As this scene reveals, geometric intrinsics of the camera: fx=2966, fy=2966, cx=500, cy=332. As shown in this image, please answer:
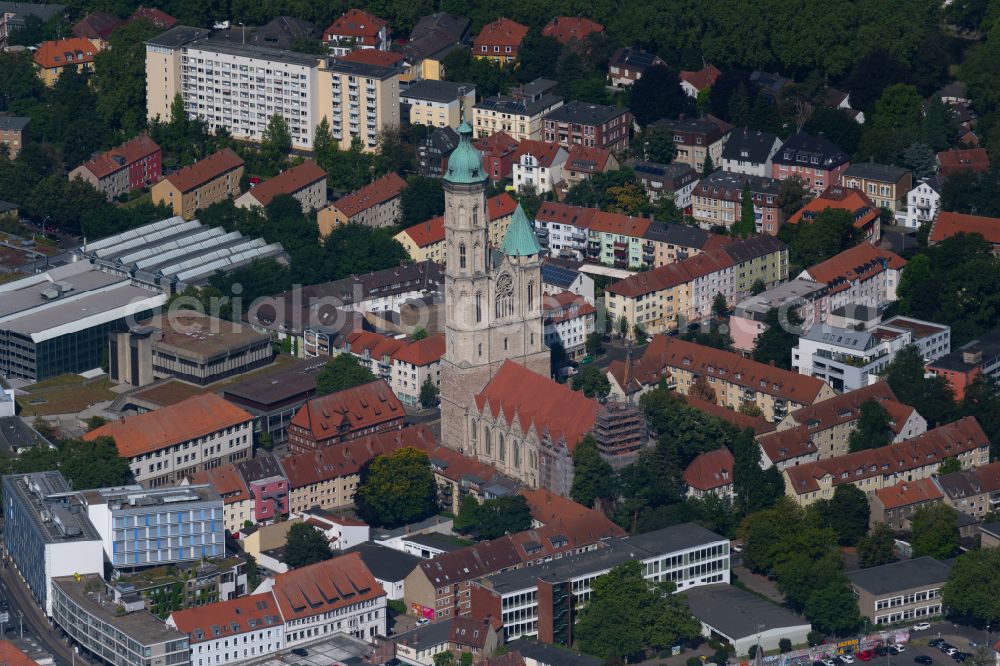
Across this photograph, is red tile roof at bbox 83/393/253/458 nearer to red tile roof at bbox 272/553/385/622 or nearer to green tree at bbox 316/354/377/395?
green tree at bbox 316/354/377/395

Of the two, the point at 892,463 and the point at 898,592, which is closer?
the point at 898,592

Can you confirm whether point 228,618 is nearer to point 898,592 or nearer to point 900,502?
point 898,592

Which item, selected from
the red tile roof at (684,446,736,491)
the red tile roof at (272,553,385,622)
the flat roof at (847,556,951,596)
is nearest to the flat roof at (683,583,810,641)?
the flat roof at (847,556,951,596)

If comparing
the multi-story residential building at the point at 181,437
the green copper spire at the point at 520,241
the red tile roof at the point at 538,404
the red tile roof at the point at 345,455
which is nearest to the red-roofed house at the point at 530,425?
the red tile roof at the point at 538,404

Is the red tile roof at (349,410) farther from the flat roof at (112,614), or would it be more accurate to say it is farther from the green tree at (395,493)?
the flat roof at (112,614)

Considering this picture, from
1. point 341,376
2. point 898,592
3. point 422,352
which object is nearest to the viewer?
point 898,592

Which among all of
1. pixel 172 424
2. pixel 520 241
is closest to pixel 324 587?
pixel 172 424
